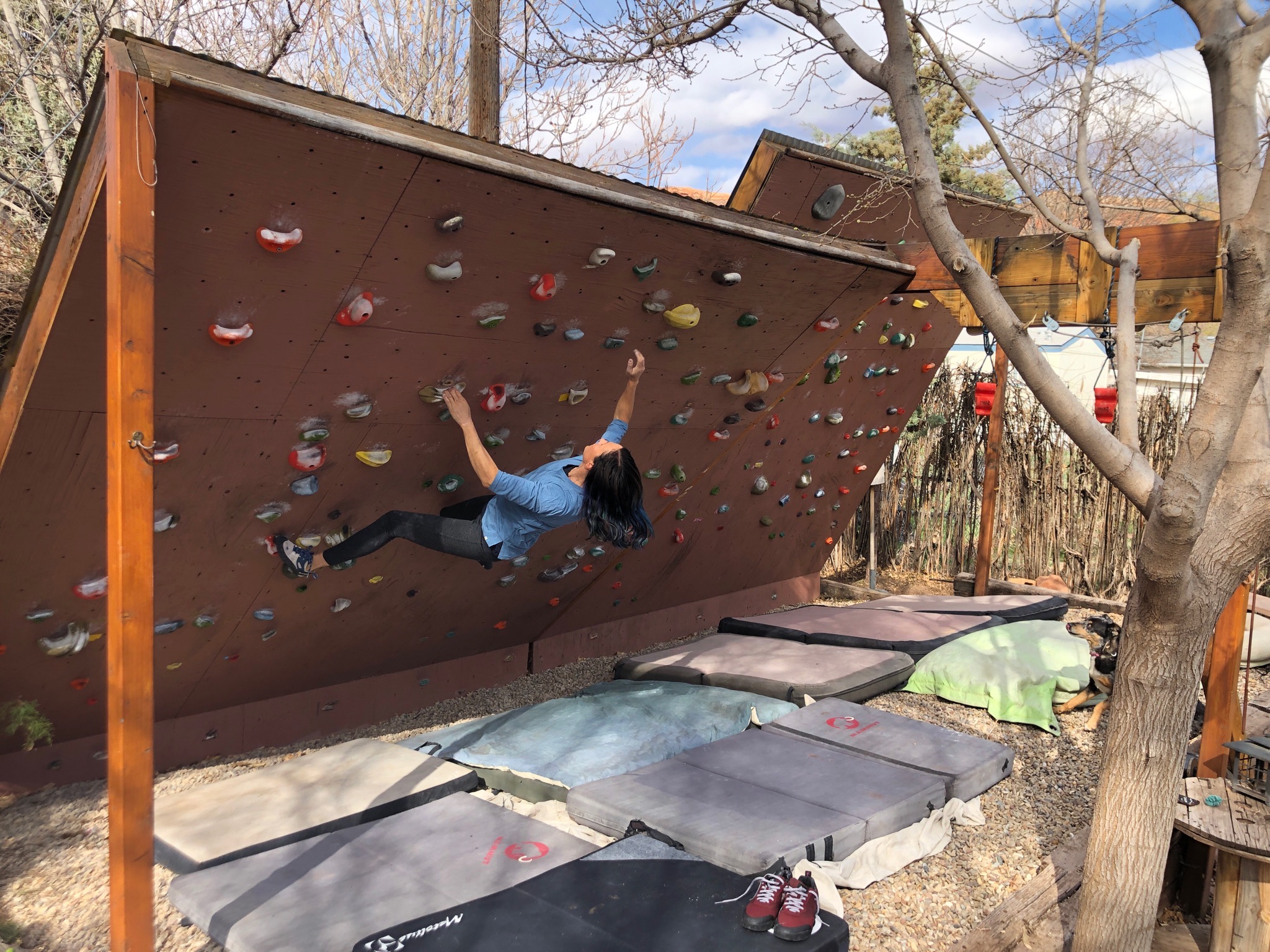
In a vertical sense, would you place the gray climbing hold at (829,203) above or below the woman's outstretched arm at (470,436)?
above

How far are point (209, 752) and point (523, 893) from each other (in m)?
2.23

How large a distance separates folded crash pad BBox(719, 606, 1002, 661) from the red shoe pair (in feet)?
9.89

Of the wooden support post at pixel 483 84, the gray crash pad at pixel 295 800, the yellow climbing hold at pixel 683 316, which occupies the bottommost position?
the gray crash pad at pixel 295 800

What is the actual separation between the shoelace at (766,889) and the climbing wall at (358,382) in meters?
1.95

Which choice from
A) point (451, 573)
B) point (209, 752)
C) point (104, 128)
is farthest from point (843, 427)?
point (104, 128)

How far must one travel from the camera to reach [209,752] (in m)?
4.18

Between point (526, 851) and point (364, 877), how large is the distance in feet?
1.64

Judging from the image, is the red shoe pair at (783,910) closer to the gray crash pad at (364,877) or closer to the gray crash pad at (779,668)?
the gray crash pad at (364,877)

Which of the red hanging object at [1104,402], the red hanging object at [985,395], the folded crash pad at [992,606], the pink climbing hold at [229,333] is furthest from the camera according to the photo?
the red hanging object at [985,395]

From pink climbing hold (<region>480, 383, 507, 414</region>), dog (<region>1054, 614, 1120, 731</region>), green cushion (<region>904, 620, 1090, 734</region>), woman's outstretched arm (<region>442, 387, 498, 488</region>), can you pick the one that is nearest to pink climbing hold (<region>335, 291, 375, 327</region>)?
woman's outstretched arm (<region>442, 387, 498, 488</region>)

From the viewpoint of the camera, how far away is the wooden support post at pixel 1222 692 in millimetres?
3252

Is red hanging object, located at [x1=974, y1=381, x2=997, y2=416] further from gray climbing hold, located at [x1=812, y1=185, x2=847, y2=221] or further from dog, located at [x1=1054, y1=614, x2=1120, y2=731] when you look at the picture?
gray climbing hold, located at [x1=812, y1=185, x2=847, y2=221]

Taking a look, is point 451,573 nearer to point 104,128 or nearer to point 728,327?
point 728,327

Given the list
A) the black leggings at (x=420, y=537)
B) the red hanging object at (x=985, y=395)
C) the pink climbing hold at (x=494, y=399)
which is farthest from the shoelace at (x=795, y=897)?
the red hanging object at (x=985, y=395)
